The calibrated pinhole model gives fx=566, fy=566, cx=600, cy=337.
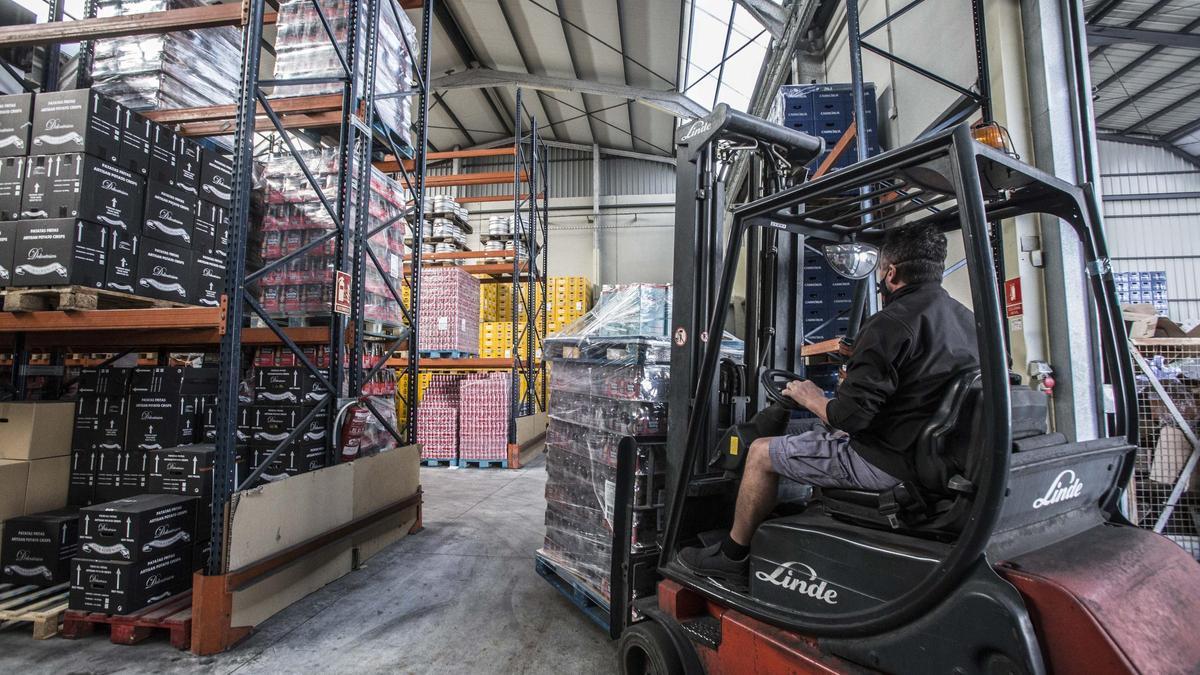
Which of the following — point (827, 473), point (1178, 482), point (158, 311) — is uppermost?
point (158, 311)

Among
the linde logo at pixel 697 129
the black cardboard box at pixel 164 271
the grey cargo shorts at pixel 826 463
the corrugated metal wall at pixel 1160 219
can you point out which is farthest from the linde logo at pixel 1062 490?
the corrugated metal wall at pixel 1160 219

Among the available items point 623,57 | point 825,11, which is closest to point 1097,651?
point 825,11

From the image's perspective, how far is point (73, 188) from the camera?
347cm

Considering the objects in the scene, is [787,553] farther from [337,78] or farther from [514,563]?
[337,78]

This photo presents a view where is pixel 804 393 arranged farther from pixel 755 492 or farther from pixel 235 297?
pixel 235 297

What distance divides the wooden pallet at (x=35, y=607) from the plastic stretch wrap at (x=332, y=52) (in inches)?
155

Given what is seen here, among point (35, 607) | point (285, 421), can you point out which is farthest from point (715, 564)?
point (35, 607)

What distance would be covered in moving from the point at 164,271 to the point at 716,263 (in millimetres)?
3828

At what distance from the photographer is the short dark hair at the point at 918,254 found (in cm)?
196

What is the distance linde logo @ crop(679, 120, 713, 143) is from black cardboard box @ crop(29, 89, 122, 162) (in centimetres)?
361

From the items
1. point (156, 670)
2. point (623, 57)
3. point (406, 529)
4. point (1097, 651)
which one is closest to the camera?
point (1097, 651)

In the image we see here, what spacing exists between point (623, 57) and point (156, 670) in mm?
12725

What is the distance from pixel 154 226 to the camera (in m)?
3.88

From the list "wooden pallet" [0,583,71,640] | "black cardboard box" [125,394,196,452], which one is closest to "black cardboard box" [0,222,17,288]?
"black cardboard box" [125,394,196,452]
